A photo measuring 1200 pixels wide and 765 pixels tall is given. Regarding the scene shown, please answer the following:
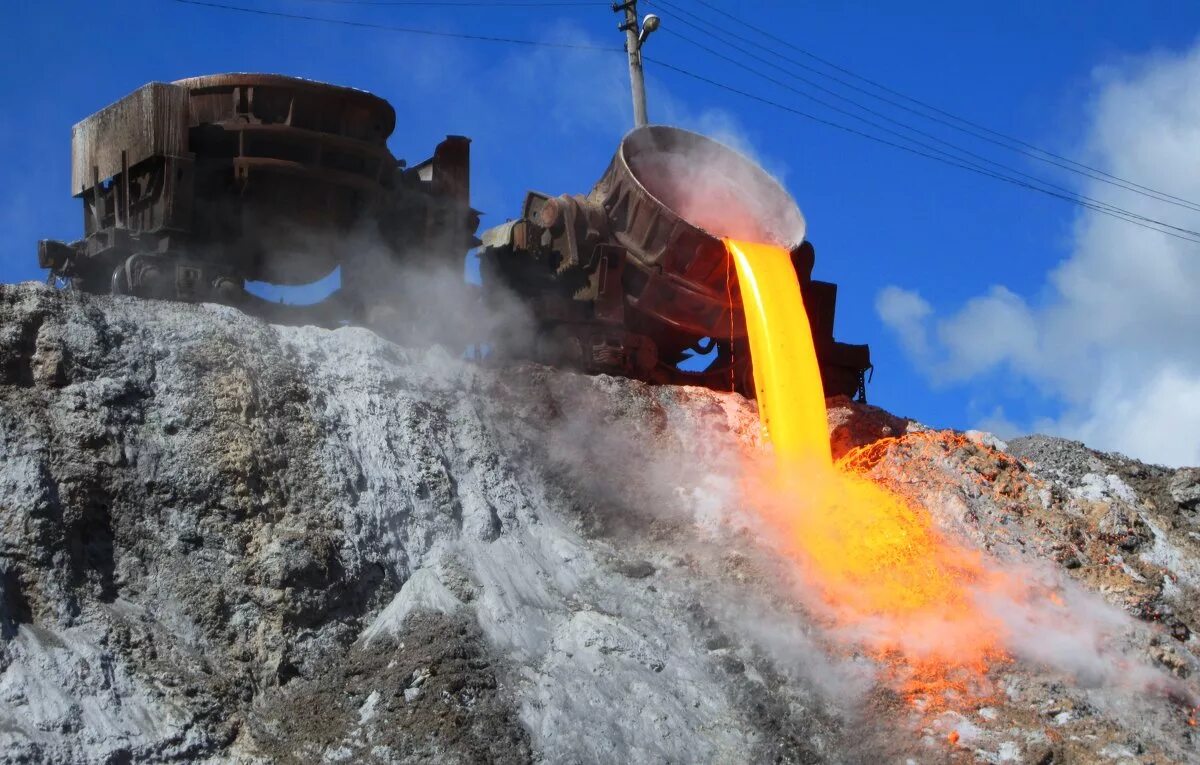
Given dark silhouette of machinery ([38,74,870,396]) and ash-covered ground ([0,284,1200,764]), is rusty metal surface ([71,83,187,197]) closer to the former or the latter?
dark silhouette of machinery ([38,74,870,396])

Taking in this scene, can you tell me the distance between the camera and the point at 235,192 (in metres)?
11.2

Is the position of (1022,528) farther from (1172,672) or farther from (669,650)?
(669,650)

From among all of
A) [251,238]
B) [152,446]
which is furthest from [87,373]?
[251,238]

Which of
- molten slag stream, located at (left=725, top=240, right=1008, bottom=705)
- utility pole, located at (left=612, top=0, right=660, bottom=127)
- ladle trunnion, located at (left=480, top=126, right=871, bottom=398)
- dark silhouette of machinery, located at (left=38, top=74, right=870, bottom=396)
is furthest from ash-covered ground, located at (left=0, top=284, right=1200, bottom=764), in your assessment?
utility pole, located at (left=612, top=0, right=660, bottom=127)

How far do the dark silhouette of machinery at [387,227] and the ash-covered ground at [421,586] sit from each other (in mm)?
1247

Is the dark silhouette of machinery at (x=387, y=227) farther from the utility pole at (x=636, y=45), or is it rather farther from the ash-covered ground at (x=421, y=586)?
the utility pole at (x=636, y=45)

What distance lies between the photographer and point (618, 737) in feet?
25.2

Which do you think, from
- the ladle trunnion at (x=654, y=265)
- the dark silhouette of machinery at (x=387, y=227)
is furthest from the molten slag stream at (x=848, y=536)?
the dark silhouette of machinery at (x=387, y=227)

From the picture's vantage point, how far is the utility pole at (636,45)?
1900 centimetres

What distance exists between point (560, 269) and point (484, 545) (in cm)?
415

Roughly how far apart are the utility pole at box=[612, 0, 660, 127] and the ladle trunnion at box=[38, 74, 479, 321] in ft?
24.9

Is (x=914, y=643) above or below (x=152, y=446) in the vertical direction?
below

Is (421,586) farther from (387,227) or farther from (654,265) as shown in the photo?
(654,265)

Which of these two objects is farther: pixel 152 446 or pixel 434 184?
pixel 434 184
